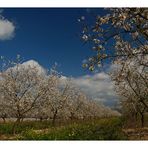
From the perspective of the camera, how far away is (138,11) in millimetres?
6457

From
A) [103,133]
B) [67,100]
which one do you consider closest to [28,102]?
[103,133]

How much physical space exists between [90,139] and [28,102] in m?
5.02

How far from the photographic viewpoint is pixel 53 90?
16.3 m

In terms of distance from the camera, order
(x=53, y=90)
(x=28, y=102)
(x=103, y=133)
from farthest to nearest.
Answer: (x=53, y=90)
(x=28, y=102)
(x=103, y=133)

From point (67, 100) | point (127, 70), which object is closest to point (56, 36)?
point (127, 70)

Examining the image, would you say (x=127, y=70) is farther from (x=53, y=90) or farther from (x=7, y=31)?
(x=53, y=90)

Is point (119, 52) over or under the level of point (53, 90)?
under
